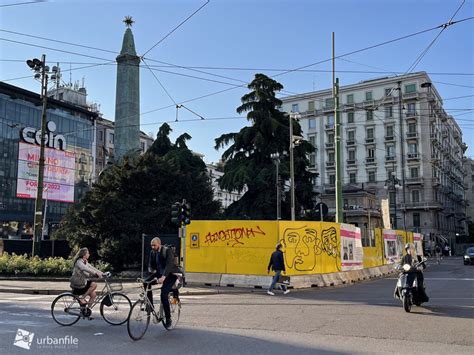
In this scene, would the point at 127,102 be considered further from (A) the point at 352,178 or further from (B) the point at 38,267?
(A) the point at 352,178

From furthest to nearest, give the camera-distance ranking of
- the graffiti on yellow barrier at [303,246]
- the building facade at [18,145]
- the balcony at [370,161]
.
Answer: the balcony at [370,161]
the building facade at [18,145]
the graffiti on yellow barrier at [303,246]

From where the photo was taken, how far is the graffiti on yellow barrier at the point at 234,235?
60.7ft

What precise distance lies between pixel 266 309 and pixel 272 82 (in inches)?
1015

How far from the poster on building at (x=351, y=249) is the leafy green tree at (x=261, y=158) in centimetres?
1149

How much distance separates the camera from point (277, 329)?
9180mm

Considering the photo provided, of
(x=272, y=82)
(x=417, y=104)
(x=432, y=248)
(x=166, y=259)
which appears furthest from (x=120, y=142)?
(x=417, y=104)

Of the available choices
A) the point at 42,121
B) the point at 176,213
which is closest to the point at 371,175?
the point at 42,121

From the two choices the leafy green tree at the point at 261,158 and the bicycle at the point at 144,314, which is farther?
the leafy green tree at the point at 261,158

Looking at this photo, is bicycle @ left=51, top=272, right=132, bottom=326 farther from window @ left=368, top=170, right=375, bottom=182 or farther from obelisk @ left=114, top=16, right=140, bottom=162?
window @ left=368, top=170, right=375, bottom=182

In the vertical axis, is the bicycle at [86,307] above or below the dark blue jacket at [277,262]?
below

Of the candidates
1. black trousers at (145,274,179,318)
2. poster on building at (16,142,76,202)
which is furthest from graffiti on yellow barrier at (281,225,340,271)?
poster on building at (16,142,76,202)

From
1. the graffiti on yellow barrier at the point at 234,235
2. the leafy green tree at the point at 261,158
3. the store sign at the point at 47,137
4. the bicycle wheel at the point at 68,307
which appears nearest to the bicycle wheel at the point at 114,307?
the bicycle wheel at the point at 68,307

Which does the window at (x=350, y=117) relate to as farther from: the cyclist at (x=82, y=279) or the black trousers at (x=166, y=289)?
the black trousers at (x=166, y=289)

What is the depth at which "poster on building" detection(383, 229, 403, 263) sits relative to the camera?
1116 inches
